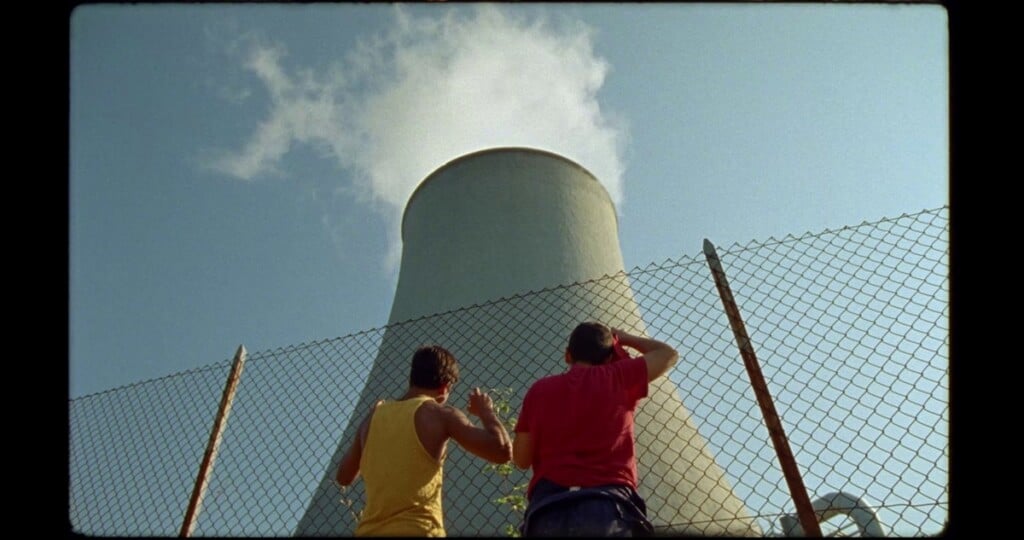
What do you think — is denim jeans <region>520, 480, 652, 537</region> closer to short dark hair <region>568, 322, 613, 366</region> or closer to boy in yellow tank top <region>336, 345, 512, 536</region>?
boy in yellow tank top <region>336, 345, 512, 536</region>

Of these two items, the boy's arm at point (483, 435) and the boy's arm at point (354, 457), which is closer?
the boy's arm at point (483, 435)

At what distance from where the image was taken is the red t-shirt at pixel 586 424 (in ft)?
5.48

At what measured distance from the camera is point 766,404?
206 cm

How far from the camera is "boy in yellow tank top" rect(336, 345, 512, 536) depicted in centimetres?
160

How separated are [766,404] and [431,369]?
88 cm

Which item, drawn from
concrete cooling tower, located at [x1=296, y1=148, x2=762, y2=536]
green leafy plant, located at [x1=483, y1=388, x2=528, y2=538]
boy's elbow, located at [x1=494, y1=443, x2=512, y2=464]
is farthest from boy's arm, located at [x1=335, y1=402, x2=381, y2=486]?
concrete cooling tower, located at [x1=296, y1=148, x2=762, y2=536]

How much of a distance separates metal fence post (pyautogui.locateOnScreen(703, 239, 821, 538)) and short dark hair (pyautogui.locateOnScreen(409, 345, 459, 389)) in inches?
31.8

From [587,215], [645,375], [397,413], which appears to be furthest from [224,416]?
[587,215]

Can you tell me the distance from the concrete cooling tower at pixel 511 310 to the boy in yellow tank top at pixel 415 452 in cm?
122

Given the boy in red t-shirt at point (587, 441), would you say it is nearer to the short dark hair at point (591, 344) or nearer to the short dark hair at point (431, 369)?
the short dark hair at point (591, 344)

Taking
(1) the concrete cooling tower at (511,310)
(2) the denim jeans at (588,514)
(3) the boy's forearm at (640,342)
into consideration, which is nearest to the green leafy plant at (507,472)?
(1) the concrete cooling tower at (511,310)
